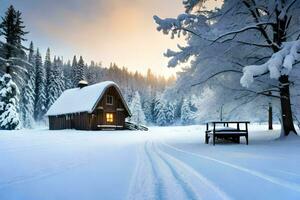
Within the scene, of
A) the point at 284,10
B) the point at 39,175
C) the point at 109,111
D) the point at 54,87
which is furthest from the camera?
the point at 54,87

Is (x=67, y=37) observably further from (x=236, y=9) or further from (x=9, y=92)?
(x=236, y=9)

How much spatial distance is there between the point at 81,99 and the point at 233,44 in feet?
91.9

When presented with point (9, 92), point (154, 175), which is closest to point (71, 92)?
point (9, 92)

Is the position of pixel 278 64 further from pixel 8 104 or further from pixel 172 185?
pixel 8 104

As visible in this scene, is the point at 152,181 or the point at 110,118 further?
the point at 110,118

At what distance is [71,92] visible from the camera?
4338 cm

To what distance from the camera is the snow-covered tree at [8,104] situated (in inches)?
1211

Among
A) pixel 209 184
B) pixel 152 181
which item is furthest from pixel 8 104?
pixel 209 184

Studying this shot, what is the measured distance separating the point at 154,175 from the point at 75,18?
24.3m

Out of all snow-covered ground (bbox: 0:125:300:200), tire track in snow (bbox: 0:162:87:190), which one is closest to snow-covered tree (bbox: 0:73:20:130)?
snow-covered ground (bbox: 0:125:300:200)

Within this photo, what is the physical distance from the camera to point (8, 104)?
102 feet

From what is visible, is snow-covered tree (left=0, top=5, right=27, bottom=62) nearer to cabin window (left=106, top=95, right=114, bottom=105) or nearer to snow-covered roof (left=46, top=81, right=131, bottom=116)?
snow-covered roof (left=46, top=81, right=131, bottom=116)

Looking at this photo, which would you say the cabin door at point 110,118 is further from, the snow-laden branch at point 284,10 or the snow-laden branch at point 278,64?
the snow-laden branch at point 278,64

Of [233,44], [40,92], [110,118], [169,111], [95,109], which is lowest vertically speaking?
[110,118]
